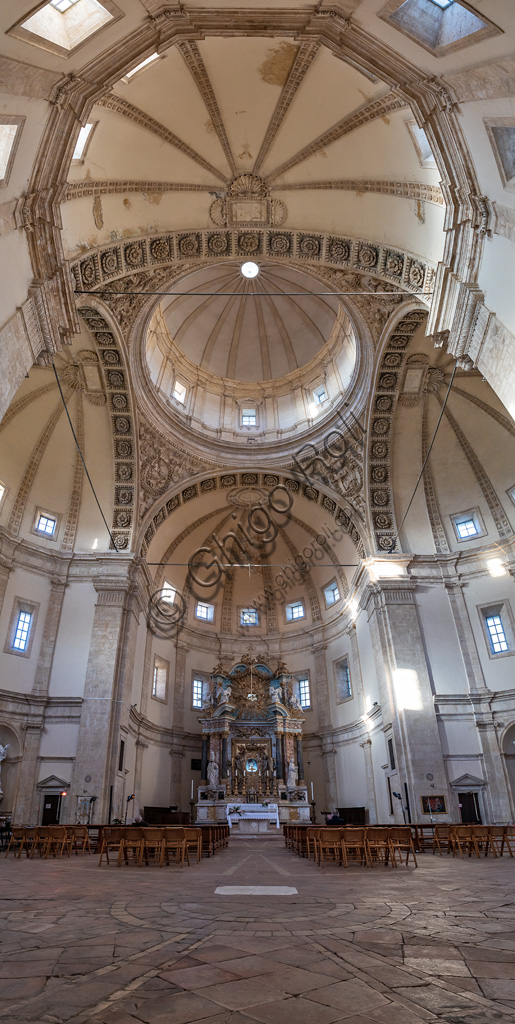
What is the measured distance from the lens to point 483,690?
19391mm

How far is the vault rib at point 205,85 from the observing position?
38.6 feet

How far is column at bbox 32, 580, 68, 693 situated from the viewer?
64.6 feet

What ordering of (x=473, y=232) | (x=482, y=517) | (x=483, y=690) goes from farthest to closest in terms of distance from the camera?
(x=482, y=517)
(x=483, y=690)
(x=473, y=232)

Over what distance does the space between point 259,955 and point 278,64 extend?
50.0ft

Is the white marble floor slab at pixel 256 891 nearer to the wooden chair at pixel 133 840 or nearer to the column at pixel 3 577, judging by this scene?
the wooden chair at pixel 133 840

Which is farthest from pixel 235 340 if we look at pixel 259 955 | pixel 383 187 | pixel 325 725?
pixel 259 955

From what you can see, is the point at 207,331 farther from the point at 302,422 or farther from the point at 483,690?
the point at 483,690

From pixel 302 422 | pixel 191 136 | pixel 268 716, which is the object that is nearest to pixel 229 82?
pixel 191 136

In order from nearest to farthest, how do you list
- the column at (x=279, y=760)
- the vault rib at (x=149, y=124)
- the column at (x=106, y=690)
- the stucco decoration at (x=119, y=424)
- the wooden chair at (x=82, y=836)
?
the vault rib at (x=149, y=124), the wooden chair at (x=82, y=836), the column at (x=106, y=690), the stucco decoration at (x=119, y=424), the column at (x=279, y=760)

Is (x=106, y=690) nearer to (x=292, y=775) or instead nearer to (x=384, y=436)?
(x=292, y=775)

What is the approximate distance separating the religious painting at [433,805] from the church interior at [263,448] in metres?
0.07

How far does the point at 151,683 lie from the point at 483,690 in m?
13.8

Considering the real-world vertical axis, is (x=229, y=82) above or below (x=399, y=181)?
above

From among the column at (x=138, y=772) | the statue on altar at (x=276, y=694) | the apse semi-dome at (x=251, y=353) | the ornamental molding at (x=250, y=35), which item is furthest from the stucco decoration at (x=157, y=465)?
the statue on altar at (x=276, y=694)
